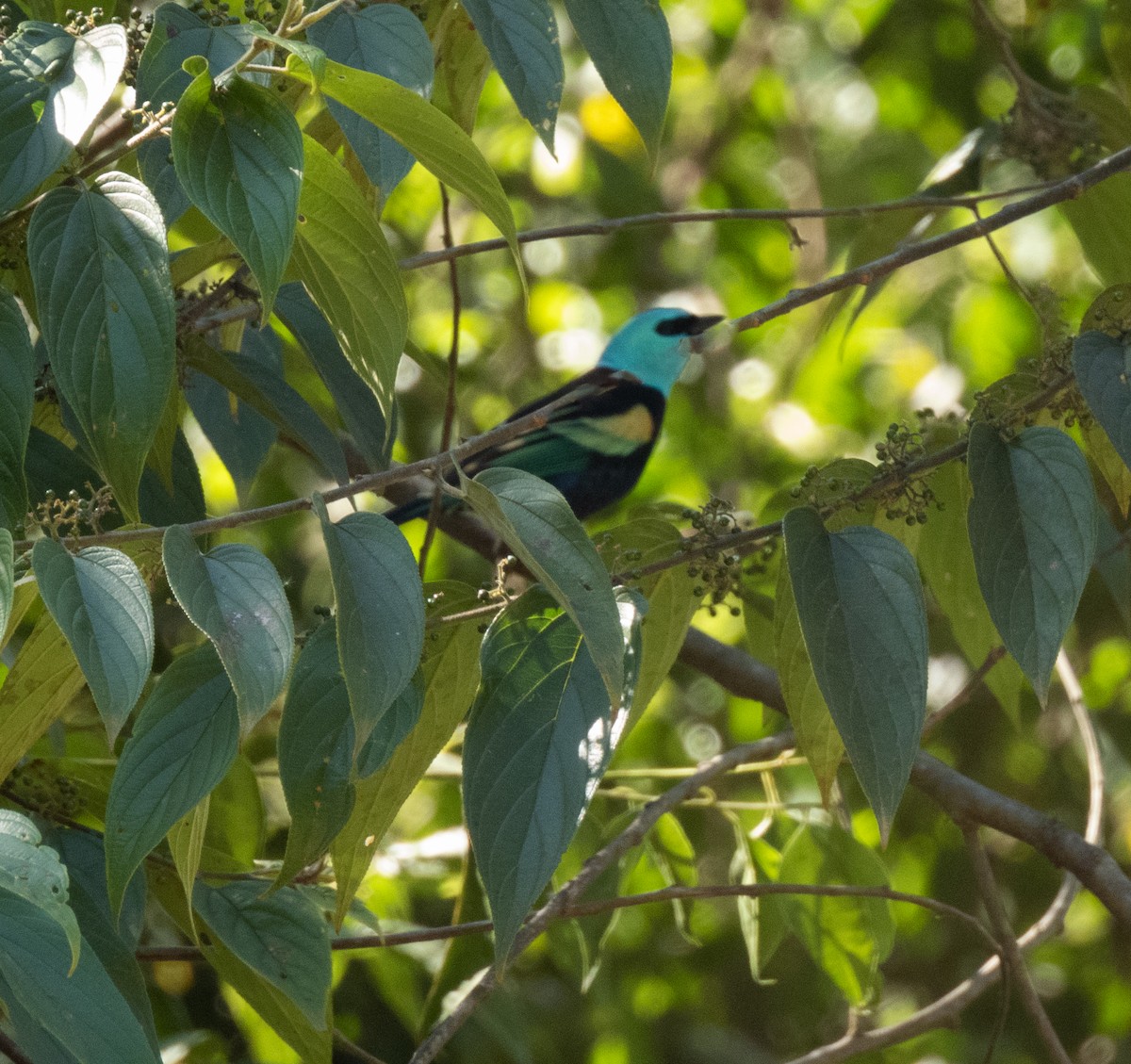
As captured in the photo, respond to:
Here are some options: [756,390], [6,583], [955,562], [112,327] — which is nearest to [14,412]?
[112,327]

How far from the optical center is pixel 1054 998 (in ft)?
10.8

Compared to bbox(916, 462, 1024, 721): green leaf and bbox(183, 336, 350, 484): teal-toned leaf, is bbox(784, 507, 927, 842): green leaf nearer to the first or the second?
bbox(916, 462, 1024, 721): green leaf

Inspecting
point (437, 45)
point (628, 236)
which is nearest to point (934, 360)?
point (628, 236)

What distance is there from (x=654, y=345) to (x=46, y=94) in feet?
9.23

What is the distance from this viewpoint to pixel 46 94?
0.90 m

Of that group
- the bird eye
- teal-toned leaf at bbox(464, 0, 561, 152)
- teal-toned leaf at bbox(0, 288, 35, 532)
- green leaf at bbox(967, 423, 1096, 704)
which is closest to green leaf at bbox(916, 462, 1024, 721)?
green leaf at bbox(967, 423, 1096, 704)

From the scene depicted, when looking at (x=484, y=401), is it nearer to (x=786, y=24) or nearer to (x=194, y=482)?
(x=786, y=24)

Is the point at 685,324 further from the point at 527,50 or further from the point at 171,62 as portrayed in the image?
the point at 171,62

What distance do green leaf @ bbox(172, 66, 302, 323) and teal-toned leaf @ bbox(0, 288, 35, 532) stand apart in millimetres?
197

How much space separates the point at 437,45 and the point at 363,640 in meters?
0.73

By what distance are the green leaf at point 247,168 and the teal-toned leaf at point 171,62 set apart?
2.2 inches

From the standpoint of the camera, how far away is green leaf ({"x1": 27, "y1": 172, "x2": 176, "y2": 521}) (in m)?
0.89

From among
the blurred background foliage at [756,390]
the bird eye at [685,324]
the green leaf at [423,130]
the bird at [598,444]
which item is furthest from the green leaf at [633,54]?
the bird eye at [685,324]

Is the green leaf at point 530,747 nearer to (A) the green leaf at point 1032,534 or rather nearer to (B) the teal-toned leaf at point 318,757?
(B) the teal-toned leaf at point 318,757
